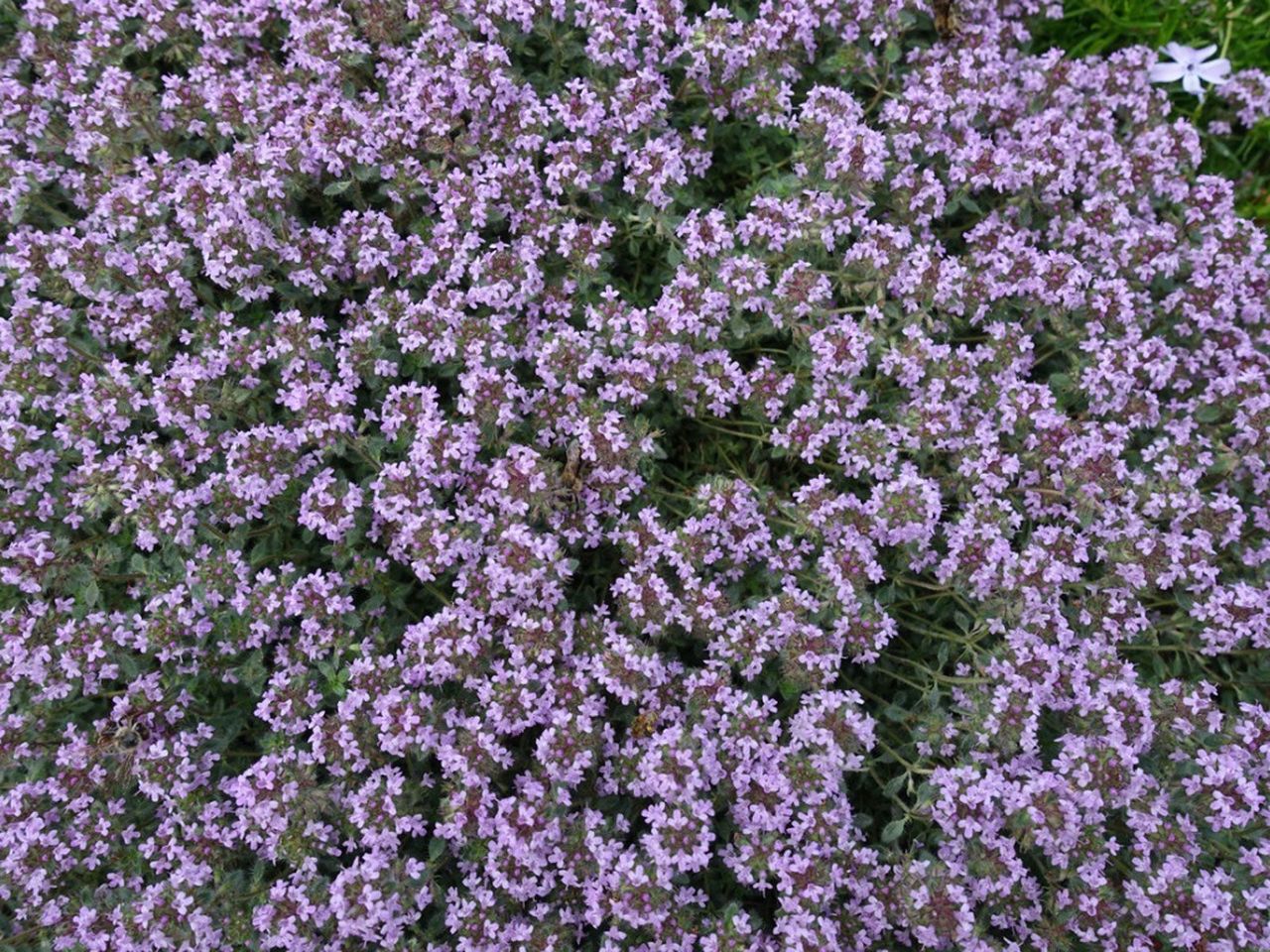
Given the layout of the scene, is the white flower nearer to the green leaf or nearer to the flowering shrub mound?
the flowering shrub mound

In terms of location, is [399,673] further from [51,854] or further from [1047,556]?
[1047,556]

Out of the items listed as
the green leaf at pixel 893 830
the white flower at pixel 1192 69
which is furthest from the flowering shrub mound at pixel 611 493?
the white flower at pixel 1192 69

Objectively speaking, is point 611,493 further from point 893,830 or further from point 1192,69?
point 1192,69

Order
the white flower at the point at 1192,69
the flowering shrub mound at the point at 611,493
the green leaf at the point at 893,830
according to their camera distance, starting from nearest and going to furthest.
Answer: the flowering shrub mound at the point at 611,493 < the green leaf at the point at 893,830 < the white flower at the point at 1192,69

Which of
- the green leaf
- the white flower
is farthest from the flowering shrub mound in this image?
the white flower

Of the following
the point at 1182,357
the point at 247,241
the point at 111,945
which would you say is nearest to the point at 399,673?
the point at 111,945

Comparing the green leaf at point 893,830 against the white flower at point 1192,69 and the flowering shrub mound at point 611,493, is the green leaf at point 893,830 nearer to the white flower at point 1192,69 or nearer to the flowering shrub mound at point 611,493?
the flowering shrub mound at point 611,493
